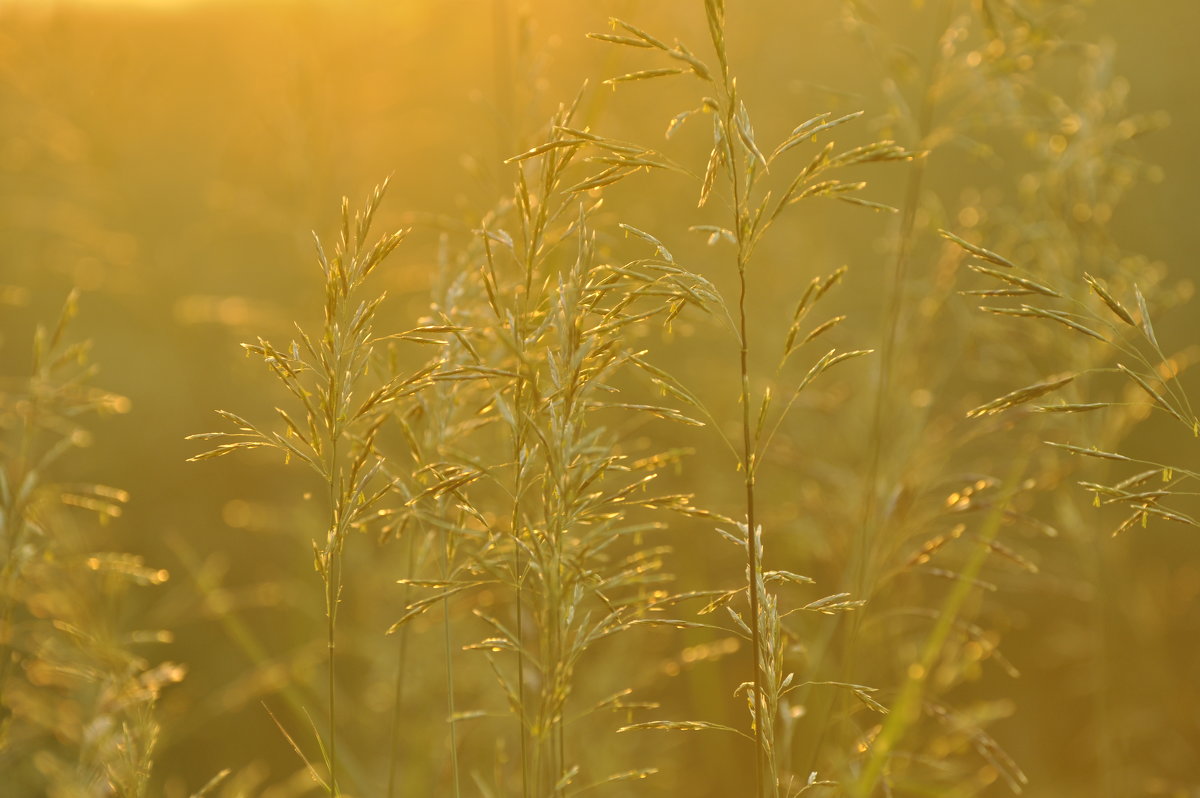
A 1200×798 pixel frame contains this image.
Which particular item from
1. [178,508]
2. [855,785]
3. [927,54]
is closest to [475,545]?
[855,785]

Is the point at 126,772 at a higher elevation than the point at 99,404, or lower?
lower

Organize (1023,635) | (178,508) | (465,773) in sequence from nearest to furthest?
(465,773) < (1023,635) < (178,508)

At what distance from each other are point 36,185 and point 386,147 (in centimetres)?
340

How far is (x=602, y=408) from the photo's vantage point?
1.24m

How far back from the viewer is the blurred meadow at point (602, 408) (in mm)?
1170

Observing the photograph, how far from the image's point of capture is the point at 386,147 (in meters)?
7.23

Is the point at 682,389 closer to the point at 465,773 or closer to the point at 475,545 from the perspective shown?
the point at 475,545

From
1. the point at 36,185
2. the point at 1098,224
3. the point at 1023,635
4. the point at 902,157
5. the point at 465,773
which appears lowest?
the point at 1023,635

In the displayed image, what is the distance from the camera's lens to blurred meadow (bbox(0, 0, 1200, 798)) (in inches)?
46.1

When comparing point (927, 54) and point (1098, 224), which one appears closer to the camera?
point (1098, 224)

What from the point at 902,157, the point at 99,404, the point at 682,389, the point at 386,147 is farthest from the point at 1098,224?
the point at 386,147

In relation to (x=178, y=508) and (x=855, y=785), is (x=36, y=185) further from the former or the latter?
(x=855, y=785)

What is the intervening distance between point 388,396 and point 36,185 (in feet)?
28.6

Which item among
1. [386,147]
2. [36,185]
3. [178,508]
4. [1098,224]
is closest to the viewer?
[1098,224]
